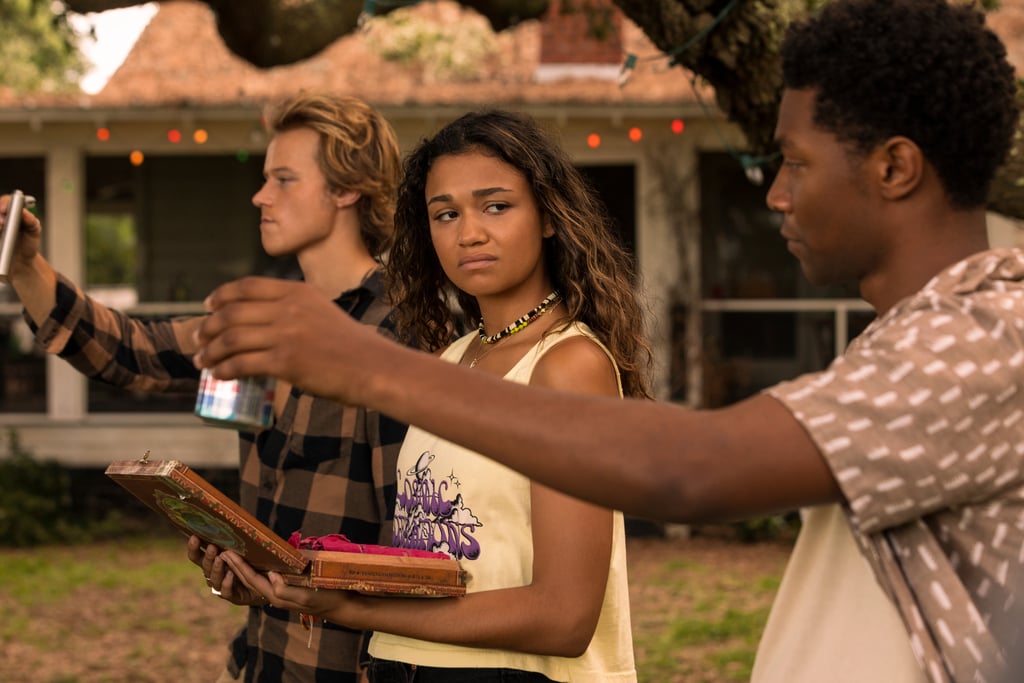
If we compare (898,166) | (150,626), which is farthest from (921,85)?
(150,626)

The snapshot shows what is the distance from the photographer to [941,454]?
4.04 feet

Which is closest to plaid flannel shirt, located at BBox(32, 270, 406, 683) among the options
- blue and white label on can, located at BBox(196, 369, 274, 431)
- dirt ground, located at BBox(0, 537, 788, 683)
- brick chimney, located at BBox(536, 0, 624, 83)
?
blue and white label on can, located at BBox(196, 369, 274, 431)

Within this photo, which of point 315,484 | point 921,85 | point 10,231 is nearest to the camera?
point 921,85

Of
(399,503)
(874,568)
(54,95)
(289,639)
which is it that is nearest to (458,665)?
(399,503)

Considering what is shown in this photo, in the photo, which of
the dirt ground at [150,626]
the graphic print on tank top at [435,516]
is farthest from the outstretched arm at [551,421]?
→ the dirt ground at [150,626]

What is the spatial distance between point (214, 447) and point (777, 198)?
981 cm

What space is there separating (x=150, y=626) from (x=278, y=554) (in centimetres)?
614

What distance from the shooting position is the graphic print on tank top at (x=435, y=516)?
7.05 ft

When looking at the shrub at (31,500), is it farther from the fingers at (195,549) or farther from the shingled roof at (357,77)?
the fingers at (195,549)

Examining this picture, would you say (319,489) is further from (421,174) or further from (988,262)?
(988,262)

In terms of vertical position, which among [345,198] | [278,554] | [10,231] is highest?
[345,198]

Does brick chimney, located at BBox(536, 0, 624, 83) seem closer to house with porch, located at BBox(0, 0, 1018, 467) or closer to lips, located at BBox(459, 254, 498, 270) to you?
house with porch, located at BBox(0, 0, 1018, 467)

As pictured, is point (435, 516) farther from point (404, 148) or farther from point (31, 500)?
point (31, 500)

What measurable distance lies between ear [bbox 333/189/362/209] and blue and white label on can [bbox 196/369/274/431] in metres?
1.62
